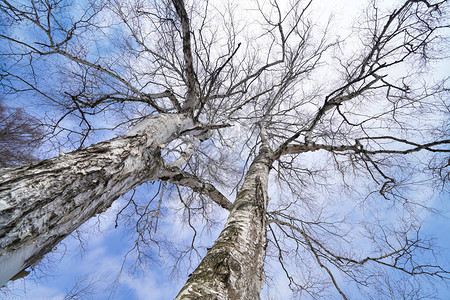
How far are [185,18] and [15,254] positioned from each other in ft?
8.12

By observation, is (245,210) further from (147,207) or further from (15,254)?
(147,207)

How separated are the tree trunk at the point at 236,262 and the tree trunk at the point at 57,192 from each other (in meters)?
0.86

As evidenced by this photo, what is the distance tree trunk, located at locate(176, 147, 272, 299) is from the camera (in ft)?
2.67

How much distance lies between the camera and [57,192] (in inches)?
42.4

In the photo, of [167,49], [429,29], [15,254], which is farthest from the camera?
[167,49]

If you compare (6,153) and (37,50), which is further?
(6,153)

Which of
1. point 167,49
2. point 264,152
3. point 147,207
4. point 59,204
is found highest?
point 167,49

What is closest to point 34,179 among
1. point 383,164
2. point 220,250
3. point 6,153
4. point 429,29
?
point 220,250

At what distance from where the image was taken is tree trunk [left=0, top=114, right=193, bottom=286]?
2.88 feet

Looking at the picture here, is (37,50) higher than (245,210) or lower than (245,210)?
higher

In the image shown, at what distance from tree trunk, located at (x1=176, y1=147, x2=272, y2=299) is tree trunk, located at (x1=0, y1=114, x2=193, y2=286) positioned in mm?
861

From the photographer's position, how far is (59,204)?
1081 mm

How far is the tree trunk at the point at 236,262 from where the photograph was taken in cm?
81

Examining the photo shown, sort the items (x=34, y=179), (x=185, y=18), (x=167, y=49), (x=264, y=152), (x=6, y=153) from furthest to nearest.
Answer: (x=6, y=153), (x=167, y=49), (x=264, y=152), (x=185, y=18), (x=34, y=179)
